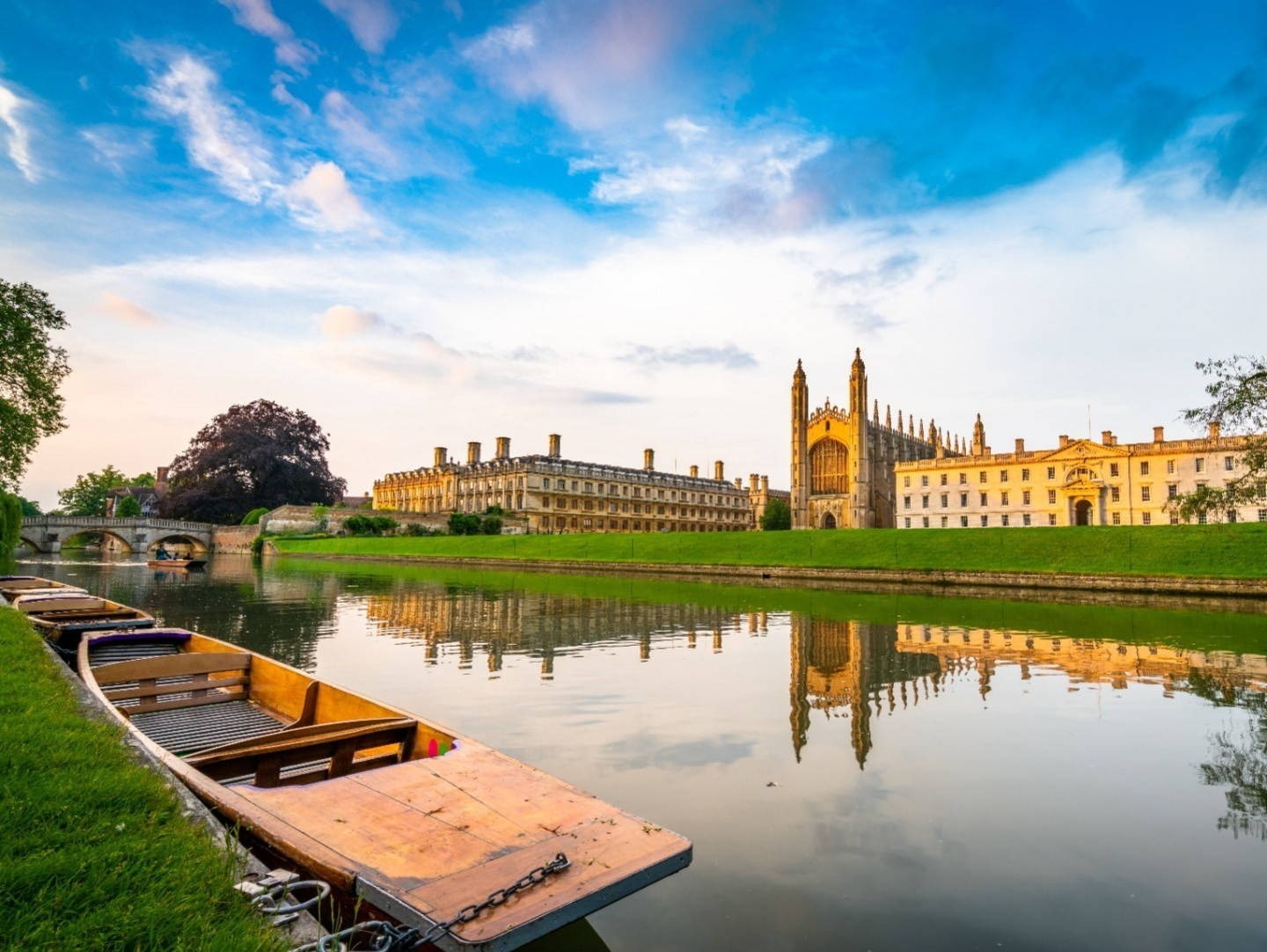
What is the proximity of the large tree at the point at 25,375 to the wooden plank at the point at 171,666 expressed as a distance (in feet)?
98.8

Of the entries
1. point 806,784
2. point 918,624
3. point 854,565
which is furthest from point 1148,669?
point 854,565

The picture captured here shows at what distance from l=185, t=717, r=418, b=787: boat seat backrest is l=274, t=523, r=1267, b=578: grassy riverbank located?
110 feet

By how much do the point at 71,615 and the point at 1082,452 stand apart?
228 ft

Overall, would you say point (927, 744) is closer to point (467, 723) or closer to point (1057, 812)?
point (1057, 812)

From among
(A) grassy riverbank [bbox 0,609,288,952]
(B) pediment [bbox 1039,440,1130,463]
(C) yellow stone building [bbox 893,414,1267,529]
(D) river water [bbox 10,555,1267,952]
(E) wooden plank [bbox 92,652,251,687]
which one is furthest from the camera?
(B) pediment [bbox 1039,440,1130,463]

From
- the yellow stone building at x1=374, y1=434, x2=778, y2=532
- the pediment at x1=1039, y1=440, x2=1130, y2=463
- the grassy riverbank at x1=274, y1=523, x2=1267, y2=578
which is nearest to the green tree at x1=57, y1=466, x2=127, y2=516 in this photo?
the yellow stone building at x1=374, y1=434, x2=778, y2=532

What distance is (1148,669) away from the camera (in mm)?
14141

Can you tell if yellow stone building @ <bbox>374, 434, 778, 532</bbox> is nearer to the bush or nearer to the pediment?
the bush

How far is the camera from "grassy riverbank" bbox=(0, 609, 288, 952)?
120 inches

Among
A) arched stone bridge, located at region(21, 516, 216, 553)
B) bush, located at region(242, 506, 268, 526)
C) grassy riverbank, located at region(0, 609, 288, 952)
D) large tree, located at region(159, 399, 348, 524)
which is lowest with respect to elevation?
grassy riverbank, located at region(0, 609, 288, 952)

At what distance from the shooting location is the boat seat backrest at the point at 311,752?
5.89 m

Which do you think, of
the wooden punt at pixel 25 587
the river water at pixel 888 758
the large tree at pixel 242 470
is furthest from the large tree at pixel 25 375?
the large tree at pixel 242 470

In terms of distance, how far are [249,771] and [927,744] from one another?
7.18 m

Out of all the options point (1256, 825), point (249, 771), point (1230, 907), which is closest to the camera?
point (1230, 907)
